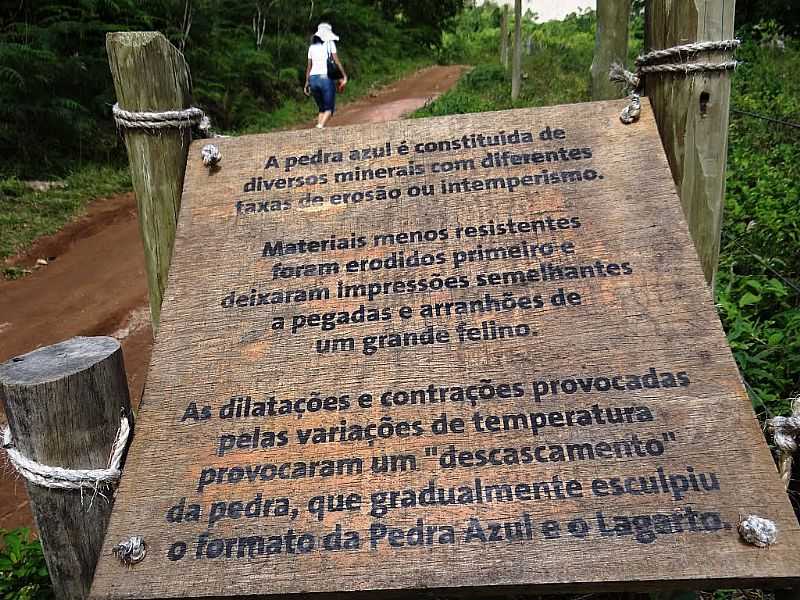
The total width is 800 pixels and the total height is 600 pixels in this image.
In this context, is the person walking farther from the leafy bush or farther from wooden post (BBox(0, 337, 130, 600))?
wooden post (BBox(0, 337, 130, 600))

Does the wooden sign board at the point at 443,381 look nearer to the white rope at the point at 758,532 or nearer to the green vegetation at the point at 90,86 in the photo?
the white rope at the point at 758,532

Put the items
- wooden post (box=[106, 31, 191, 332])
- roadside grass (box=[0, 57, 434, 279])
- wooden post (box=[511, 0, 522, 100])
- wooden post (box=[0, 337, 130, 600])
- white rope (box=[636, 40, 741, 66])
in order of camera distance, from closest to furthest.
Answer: wooden post (box=[0, 337, 130, 600]) < white rope (box=[636, 40, 741, 66]) < wooden post (box=[106, 31, 191, 332]) < roadside grass (box=[0, 57, 434, 279]) < wooden post (box=[511, 0, 522, 100])

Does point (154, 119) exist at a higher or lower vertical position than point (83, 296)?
lower

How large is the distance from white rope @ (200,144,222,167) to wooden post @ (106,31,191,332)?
13 centimetres

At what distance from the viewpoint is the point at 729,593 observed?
2.35m

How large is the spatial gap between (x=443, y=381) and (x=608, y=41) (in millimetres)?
4687

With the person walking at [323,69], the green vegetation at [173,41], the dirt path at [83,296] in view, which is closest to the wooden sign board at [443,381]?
the dirt path at [83,296]

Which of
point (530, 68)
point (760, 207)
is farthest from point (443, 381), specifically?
point (530, 68)

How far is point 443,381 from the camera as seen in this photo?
64.2 inches

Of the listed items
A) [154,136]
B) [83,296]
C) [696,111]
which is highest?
[83,296]

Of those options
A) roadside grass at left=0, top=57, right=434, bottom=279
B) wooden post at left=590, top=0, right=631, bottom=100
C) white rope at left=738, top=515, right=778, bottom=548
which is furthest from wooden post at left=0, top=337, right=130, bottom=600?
roadside grass at left=0, top=57, right=434, bottom=279

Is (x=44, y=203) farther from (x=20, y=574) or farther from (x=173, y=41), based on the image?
(x=20, y=574)

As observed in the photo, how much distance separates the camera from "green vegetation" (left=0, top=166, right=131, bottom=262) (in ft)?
24.0

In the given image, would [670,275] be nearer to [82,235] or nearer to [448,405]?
[448,405]
